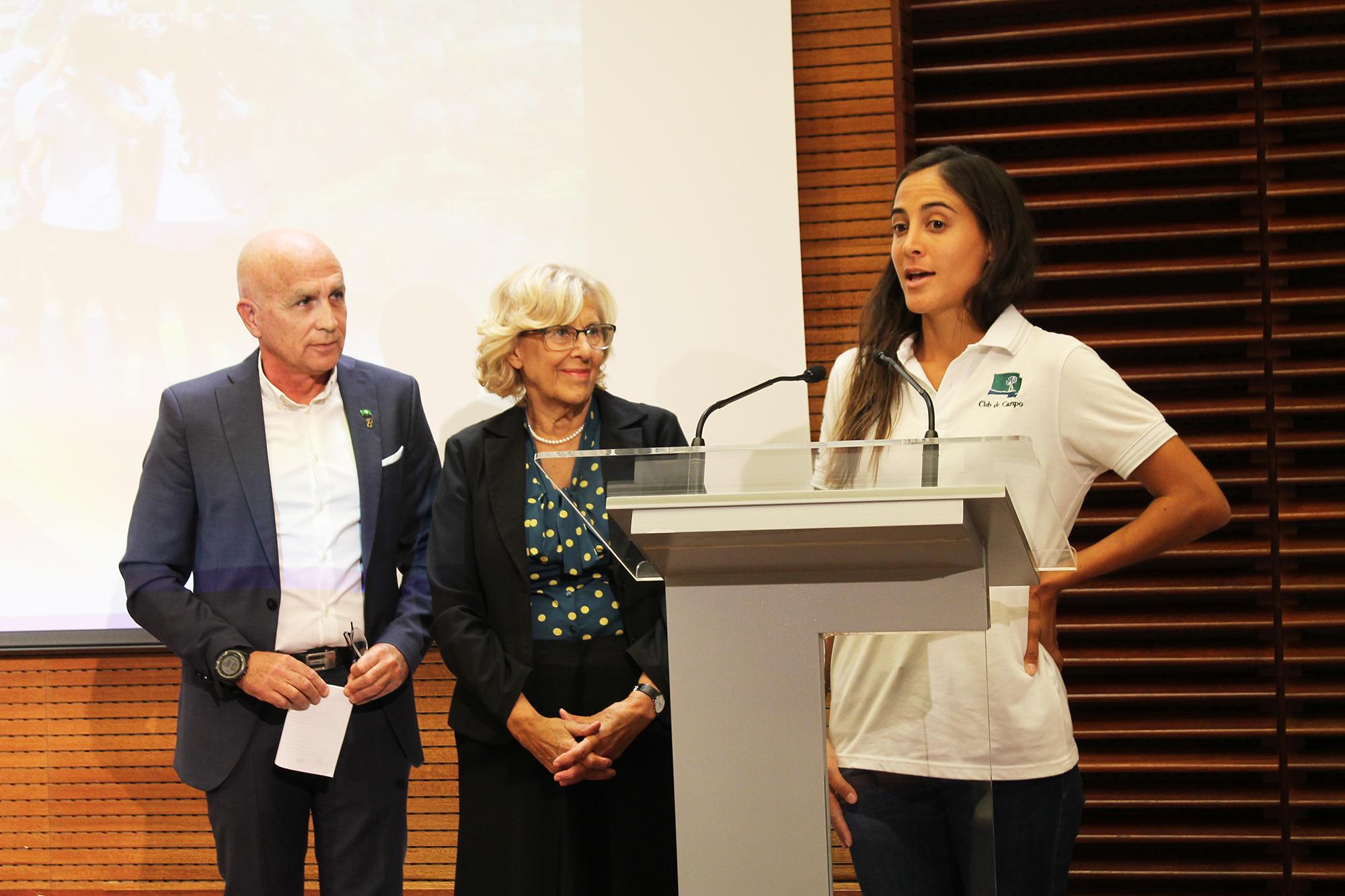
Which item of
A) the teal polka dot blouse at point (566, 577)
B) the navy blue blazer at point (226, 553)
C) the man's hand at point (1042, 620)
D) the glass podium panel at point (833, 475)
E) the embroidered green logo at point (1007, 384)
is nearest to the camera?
the glass podium panel at point (833, 475)

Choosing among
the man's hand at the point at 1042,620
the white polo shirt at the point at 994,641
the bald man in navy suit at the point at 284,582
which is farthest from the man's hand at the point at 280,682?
the man's hand at the point at 1042,620

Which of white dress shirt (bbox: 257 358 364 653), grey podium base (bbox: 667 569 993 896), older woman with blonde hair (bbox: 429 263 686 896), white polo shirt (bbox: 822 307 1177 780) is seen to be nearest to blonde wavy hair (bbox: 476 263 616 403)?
older woman with blonde hair (bbox: 429 263 686 896)

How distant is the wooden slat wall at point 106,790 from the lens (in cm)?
369

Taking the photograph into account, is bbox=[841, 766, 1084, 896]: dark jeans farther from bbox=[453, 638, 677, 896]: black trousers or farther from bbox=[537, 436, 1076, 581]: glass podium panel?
bbox=[453, 638, 677, 896]: black trousers

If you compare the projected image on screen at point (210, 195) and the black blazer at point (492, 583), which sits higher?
the projected image on screen at point (210, 195)

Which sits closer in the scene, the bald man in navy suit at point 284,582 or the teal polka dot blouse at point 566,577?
the teal polka dot blouse at point 566,577

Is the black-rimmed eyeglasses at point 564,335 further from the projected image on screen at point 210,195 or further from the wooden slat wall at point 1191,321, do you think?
the wooden slat wall at point 1191,321

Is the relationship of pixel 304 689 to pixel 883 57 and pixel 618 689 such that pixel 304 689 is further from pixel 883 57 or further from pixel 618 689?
pixel 883 57

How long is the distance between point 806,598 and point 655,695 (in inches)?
40.0

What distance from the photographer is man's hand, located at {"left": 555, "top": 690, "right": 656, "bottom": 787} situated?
2.25m

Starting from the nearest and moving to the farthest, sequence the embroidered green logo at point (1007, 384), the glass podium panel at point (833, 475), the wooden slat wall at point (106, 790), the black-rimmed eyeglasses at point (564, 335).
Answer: the glass podium panel at point (833, 475) → the embroidered green logo at point (1007, 384) → the black-rimmed eyeglasses at point (564, 335) → the wooden slat wall at point (106, 790)

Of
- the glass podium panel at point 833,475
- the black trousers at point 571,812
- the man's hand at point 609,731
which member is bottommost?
the black trousers at point 571,812

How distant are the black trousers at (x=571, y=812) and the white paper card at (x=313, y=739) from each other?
1.36ft

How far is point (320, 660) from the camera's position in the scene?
2.69m
